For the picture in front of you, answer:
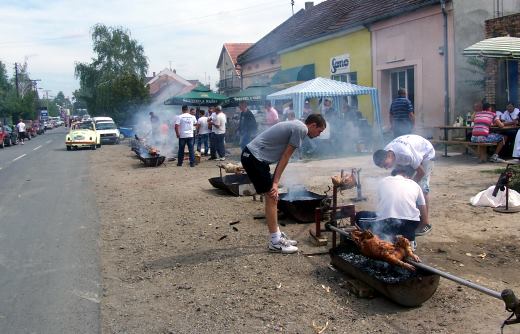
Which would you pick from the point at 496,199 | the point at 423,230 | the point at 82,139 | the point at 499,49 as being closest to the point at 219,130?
the point at 499,49

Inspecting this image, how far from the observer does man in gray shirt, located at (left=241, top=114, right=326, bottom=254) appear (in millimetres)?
5656

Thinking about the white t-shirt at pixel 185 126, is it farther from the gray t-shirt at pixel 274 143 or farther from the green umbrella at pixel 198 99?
the gray t-shirt at pixel 274 143

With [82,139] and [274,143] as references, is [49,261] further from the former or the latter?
[82,139]

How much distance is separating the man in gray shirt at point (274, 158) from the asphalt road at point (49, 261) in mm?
1952

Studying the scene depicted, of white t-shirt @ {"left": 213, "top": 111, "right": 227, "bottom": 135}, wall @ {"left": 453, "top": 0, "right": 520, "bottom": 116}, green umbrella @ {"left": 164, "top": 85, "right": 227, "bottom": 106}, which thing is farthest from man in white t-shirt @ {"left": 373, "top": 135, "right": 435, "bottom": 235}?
green umbrella @ {"left": 164, "top": 85, "right": 227, "bottom": 106}

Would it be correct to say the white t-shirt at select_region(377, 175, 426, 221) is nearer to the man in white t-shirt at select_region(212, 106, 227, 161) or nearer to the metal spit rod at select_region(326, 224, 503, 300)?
the metal spit rod at select_region(326, 224, 503, 300)

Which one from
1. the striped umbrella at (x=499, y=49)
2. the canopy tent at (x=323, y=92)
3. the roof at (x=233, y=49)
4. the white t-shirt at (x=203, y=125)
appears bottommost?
the white t-shirt at (x=203, y=125)

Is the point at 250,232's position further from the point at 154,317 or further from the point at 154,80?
the point at 154,80

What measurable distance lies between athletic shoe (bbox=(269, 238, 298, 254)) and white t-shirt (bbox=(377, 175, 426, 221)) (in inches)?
48.6

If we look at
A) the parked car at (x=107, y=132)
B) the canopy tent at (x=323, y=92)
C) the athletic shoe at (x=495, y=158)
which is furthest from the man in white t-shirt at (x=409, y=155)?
the parked car at (x=107, y=132)

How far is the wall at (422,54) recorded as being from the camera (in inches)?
626

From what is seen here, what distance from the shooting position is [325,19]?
2436 cm

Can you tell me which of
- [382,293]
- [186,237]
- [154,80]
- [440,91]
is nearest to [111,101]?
[154,80]

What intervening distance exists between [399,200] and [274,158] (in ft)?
5.15
